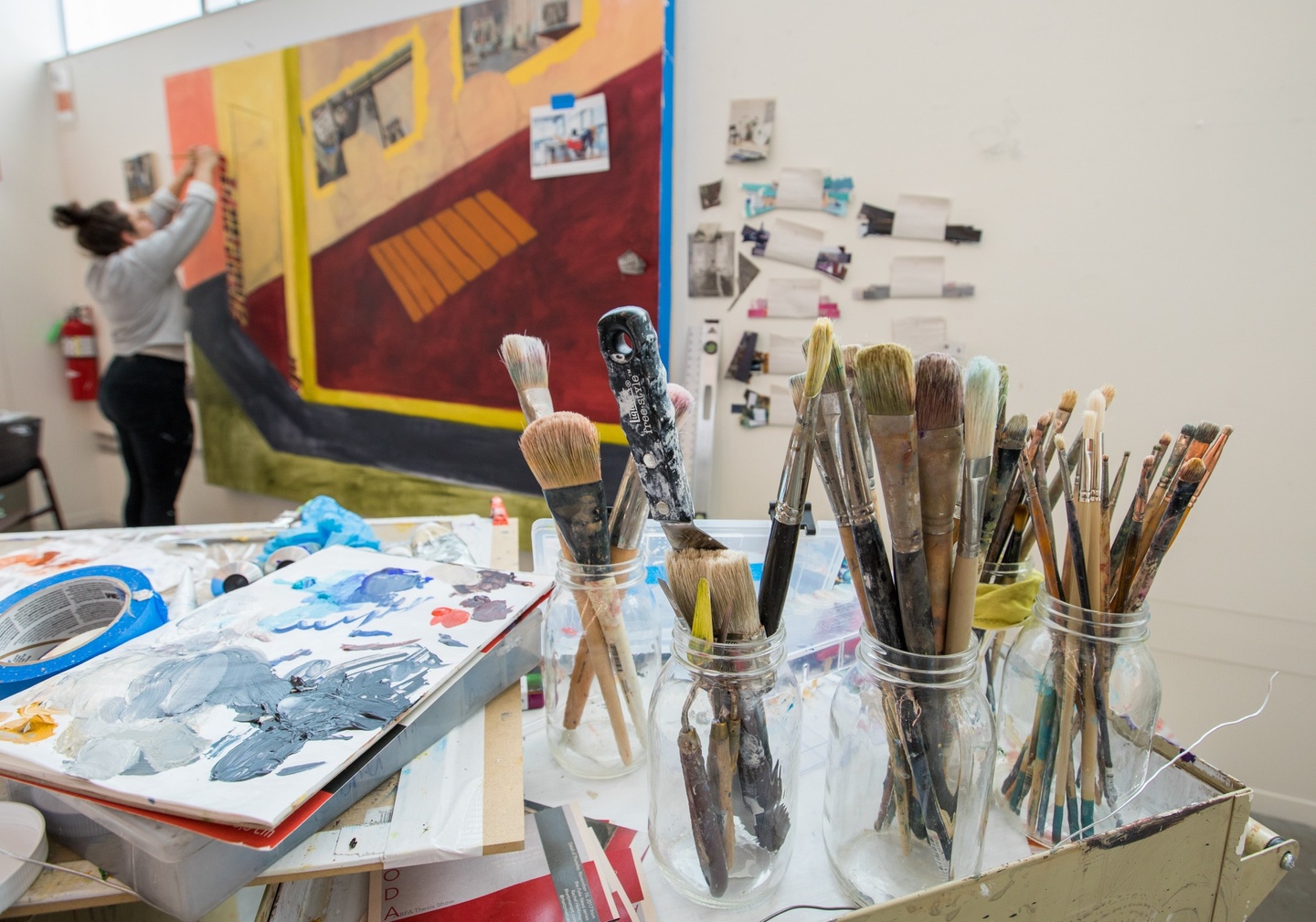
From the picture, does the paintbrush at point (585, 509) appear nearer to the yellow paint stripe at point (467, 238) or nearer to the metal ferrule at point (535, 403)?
the metal ferrule at point (535, 403)

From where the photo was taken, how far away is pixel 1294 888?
1.23 metres

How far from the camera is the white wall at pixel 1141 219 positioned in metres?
1.11

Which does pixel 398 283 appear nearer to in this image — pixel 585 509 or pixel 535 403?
pixel 535 403

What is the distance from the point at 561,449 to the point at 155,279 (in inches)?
90.6

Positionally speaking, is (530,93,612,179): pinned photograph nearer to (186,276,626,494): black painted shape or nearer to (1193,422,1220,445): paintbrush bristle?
(186,276,626,494): black painted shape

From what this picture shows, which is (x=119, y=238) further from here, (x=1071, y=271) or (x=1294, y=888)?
(x=1294, y=888)


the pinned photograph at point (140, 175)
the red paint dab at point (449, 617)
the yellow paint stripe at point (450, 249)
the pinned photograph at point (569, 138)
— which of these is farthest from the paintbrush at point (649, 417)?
the pinned photograph at point (140, 175)

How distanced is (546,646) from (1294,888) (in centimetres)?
155

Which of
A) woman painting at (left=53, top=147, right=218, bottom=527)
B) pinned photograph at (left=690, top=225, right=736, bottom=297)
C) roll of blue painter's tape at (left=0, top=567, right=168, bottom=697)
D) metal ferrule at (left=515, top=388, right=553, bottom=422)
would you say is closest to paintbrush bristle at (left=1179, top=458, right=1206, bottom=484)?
metal ferrule at (left=515, top=388, right=553, bottom=422)

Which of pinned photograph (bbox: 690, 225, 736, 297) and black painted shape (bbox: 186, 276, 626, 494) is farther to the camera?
black painted shape (bbox: 186, 276, 626, 494)

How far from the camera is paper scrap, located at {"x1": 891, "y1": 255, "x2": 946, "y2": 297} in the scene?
1339mm

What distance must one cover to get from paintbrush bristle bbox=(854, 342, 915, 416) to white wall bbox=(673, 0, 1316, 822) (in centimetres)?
107

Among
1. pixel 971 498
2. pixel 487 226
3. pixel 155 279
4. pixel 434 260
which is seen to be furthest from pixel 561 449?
pixel 155 279

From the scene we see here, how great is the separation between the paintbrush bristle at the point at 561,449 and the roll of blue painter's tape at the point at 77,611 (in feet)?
1.34
